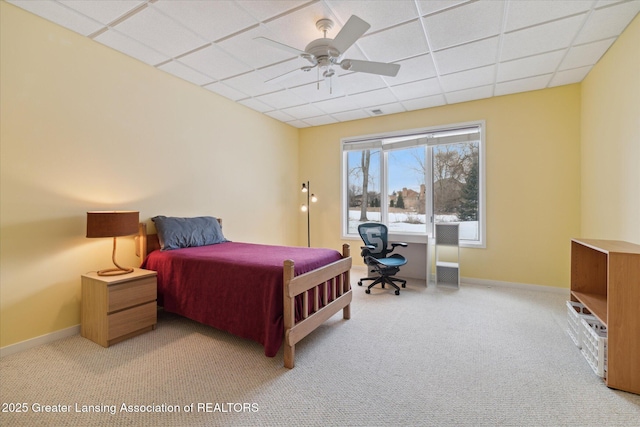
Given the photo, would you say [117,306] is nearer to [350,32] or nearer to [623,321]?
[350,32]

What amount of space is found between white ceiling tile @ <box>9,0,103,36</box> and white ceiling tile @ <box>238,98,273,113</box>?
78.8 inches

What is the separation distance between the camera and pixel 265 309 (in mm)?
2250

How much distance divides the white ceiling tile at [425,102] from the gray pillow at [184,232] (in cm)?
349

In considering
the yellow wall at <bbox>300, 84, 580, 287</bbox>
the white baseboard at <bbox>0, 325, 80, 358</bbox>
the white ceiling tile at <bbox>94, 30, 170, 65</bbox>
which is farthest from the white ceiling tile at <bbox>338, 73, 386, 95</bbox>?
the white baseboard at <bbox>0, 325, 80, 358</bbox>

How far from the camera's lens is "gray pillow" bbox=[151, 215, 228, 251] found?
319 cm

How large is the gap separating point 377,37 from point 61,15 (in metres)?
2.82

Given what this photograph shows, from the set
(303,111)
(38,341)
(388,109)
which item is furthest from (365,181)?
(38,341)

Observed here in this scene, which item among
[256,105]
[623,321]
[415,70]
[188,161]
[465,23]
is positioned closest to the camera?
[623,321]

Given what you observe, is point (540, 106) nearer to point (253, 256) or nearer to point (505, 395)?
point (505, 395)

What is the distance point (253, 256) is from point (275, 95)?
258 cm

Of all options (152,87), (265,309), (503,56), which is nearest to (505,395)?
(265,309)

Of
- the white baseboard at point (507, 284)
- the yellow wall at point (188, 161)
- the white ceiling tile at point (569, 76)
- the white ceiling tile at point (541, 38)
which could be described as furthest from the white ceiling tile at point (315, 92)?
the white baseboard at point (507, 284)

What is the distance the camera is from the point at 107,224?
8.30 feet

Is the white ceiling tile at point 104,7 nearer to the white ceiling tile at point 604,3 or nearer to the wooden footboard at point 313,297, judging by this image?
the wooden footboard at point 313,297
